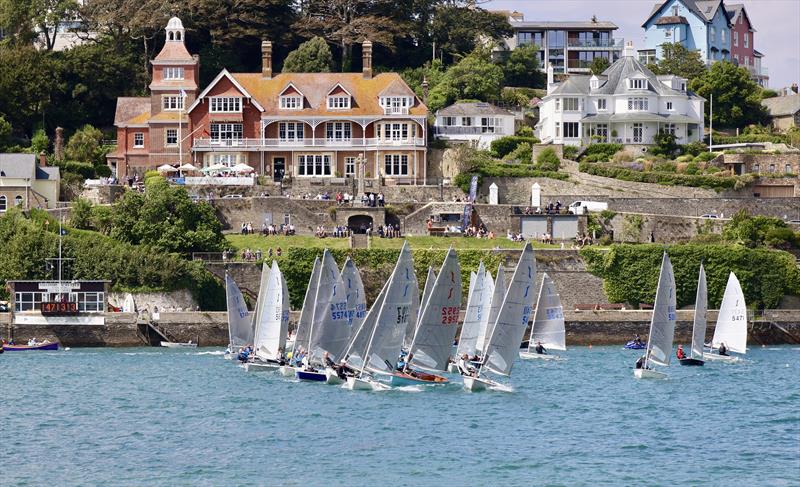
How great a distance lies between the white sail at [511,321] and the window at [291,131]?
145ft

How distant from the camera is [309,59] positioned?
366 feet

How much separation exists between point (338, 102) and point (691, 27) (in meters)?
41.1

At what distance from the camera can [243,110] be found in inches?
4102

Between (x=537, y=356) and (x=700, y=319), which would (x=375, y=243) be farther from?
(x=700, y=319)

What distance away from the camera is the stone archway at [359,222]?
9406 cm

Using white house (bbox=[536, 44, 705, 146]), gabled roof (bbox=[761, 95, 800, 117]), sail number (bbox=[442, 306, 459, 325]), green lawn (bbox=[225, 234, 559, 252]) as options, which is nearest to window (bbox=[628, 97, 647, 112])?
white house (bbox=[536, 44, 705, 146])

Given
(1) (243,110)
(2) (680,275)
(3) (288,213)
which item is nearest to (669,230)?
(2) (680,275)

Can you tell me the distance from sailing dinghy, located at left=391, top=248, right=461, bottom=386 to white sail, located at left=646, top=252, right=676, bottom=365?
910 cm

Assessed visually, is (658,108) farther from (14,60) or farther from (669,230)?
(14,60)

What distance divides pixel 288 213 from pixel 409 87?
18057 mm

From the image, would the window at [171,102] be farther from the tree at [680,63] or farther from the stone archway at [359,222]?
the tree at [680,63]

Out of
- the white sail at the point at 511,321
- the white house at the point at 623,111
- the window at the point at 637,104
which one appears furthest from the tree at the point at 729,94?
the white sail at the point at 511,321

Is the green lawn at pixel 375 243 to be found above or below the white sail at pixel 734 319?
above

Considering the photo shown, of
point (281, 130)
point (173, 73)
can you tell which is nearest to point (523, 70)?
point (281, 130)
